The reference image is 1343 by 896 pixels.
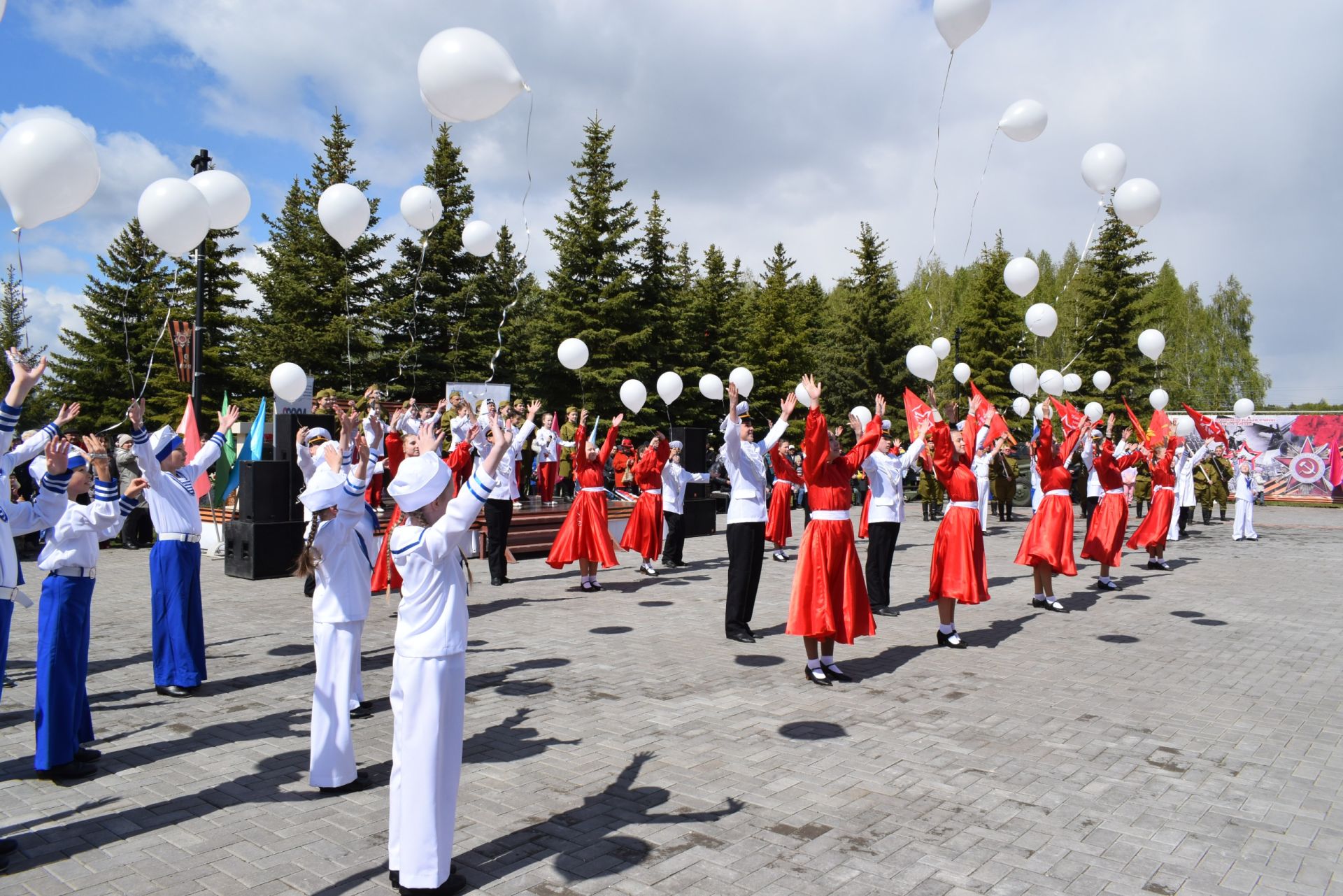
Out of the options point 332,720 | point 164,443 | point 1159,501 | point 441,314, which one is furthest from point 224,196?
point 441,314

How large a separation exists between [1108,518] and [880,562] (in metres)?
3.99

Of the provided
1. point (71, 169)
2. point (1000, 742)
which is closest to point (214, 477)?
point (71, 169)

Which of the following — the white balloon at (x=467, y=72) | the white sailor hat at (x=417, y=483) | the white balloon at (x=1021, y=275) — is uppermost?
the white balloon at (x=467, y=72)

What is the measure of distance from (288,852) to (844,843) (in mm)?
2719

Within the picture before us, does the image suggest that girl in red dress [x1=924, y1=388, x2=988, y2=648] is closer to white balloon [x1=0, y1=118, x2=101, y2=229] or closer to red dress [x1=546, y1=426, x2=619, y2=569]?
red dress [x1=546, y1=426, x2=619, y2=569]

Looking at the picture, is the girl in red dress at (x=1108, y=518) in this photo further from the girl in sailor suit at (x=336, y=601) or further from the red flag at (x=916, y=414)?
the girl in sailor suit at (x=336, y=601)

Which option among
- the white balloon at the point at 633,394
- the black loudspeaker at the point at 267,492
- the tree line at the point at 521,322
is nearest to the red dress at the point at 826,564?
the white balloon at the point at 633,394

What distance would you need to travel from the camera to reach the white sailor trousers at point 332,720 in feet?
16.1

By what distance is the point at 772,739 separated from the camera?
19.5 feet

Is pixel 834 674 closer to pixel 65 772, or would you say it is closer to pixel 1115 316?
pixel 65 772

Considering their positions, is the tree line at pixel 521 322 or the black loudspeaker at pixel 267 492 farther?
the tree line at pixel 521 322

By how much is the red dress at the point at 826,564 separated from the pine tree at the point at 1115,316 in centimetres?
2976

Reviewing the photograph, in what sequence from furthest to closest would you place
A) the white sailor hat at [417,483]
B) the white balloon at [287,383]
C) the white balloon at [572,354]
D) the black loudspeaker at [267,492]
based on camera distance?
1. the white balloon at [572,354]
2. the black loudspeaker at [267,492]
3. the white balloon at [287,383]
4. the white sailor hat at [417,483]

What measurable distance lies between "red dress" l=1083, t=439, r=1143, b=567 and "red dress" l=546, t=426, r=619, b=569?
6.89 meters
